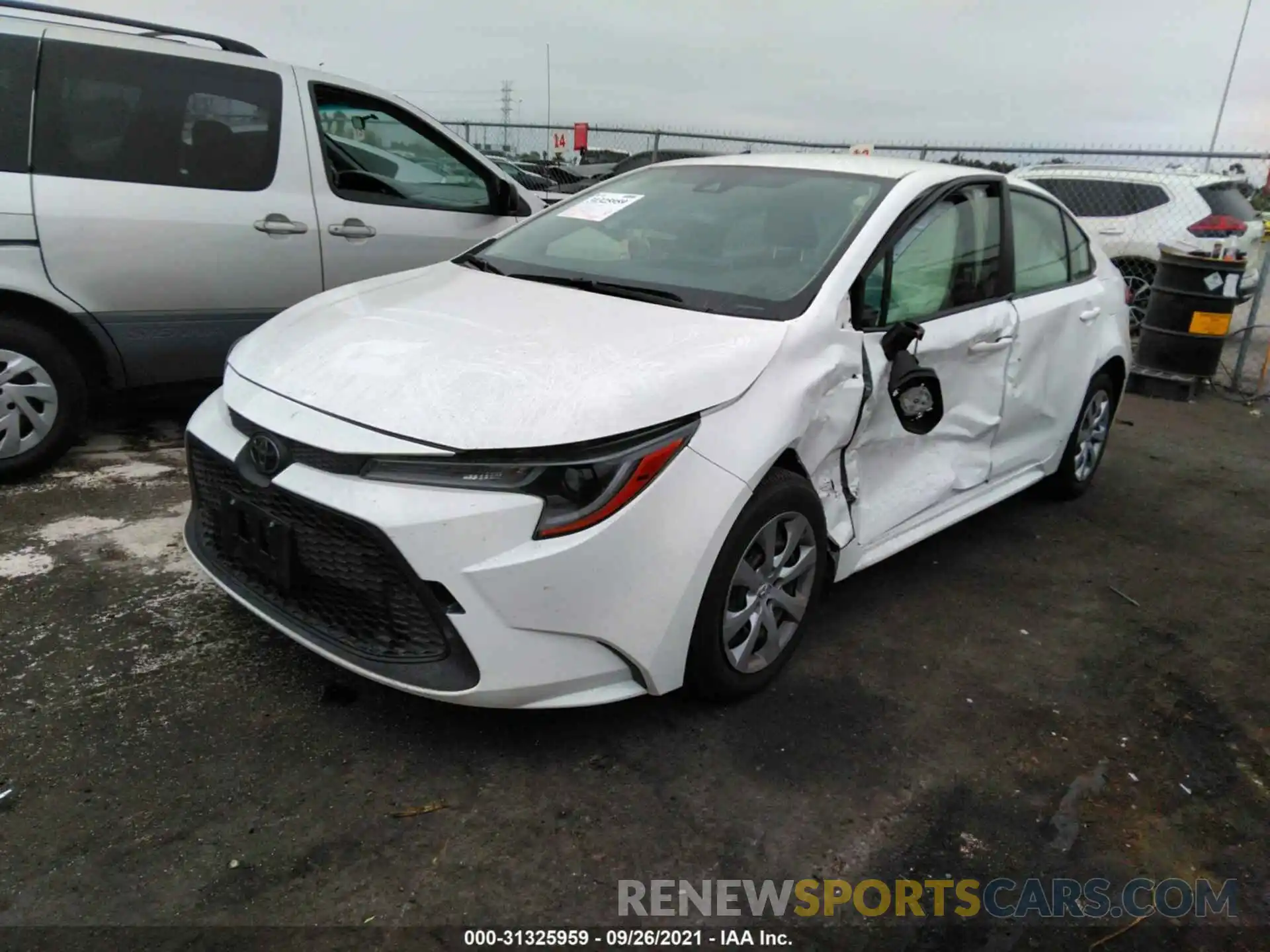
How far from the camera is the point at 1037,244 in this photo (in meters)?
4.18

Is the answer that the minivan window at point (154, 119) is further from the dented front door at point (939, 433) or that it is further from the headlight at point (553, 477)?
the dented front door at point (939, 433)

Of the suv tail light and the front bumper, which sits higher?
the suv tail light

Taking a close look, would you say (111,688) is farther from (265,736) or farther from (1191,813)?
(1191,813)

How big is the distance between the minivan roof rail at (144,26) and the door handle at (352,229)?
0.85m

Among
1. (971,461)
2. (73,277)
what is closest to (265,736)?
(73,277)

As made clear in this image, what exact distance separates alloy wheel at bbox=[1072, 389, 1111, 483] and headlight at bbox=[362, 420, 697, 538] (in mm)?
3228

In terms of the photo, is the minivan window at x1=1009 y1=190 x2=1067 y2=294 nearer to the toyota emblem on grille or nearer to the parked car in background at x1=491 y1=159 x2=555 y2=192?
the toyota emblem on grille

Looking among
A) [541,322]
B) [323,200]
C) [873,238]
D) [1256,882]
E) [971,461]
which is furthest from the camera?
[323,200]

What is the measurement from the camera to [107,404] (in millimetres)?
4645

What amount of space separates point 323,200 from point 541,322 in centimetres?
241

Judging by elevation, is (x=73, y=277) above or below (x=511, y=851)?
above

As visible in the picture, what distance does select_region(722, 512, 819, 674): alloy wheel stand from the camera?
2.67 meters

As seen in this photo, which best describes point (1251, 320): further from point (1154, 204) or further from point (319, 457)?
point (319, 457)

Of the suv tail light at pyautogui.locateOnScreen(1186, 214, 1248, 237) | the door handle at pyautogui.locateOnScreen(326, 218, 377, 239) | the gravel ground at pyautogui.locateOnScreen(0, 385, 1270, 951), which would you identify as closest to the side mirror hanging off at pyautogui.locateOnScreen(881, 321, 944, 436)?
the gravel ground at pyautogui.locateOnScreen(0, 385, 1270, 951)
